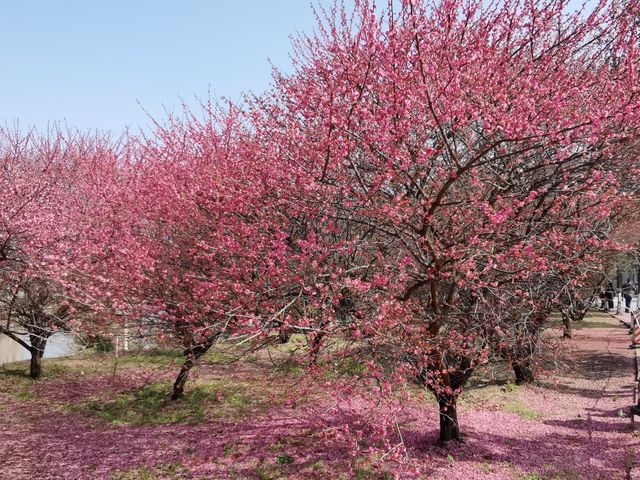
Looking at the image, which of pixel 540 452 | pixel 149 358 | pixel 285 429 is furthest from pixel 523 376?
pixel 149 358

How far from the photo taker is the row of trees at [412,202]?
5.94 meters

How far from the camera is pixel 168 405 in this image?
1091 centimetres

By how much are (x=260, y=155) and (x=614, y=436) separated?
→ 842 cm

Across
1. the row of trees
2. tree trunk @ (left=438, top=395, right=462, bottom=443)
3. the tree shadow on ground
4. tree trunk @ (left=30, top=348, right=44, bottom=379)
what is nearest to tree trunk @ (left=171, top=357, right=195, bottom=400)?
the row of trees

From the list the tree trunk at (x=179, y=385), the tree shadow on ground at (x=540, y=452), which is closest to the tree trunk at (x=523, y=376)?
the tree shadow on ground at (x=540, y=452)

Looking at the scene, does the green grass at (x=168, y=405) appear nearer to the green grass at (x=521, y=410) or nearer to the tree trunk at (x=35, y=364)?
the tree trunk at (x=35, y=364)

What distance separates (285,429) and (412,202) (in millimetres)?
5345

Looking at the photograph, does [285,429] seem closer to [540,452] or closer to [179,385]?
[179,385]

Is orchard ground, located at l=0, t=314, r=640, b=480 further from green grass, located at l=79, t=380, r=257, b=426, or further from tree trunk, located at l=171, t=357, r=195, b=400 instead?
tree trunk, located at l=171, t=357, r=195, b=400

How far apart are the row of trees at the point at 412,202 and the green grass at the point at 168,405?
239 cm

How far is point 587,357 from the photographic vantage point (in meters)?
15.4

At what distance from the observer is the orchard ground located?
23.7 feet

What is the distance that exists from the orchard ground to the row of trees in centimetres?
106

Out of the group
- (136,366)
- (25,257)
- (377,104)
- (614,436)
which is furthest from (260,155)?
(136,366)
